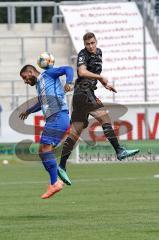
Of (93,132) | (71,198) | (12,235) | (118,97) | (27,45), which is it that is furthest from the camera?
(27,45)

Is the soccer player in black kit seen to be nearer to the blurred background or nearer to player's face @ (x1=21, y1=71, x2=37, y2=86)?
player's face @ (x1=21, y1=71, x2=37, y2=86)

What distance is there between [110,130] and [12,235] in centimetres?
493

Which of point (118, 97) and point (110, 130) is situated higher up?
point (110, 130)

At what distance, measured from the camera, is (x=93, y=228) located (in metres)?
10.6

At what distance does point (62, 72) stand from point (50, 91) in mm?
367

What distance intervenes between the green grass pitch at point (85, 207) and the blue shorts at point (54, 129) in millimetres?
906

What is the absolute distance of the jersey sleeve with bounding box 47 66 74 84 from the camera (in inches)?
497

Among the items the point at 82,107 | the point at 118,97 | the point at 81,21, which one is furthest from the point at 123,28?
the point at 82,107

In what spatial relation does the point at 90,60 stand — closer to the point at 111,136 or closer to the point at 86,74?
the point at 86,74

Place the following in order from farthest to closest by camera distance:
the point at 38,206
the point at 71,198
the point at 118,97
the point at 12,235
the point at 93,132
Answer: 1. the point at 118,97
2. the point at 93,132
3. the point at 71,198
4. the point at 38,206
5. the point at 12,235

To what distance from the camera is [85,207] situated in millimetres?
13141

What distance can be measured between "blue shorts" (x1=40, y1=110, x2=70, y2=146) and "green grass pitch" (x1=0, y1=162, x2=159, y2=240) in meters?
0.91

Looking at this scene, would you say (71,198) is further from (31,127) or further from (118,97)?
(118,97)

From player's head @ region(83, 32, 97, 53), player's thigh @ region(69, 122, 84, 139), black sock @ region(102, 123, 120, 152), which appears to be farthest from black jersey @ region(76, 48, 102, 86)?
player's thigh @ region(69, 122, 84, 139)
